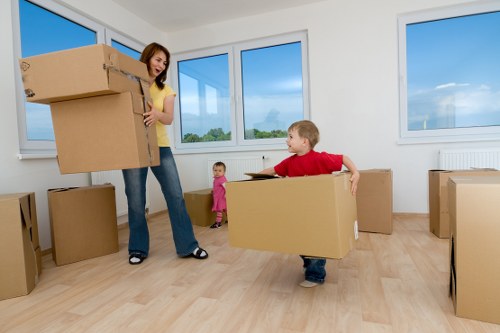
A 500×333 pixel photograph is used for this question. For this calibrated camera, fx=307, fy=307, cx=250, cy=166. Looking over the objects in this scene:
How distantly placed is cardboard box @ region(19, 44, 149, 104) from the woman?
0.40 metres

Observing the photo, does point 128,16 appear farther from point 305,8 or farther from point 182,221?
point 182,221

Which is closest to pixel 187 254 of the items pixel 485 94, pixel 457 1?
pixel 485 94

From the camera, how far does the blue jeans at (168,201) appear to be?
1845 millimetres

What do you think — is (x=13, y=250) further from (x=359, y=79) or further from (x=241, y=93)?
(x=359, y=79)

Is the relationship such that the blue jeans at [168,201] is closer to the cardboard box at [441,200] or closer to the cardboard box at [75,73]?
the cardboard box at [75,73]

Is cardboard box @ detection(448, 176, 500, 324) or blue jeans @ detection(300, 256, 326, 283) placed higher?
cardboard box @ detection(448, 176, 500, 324)

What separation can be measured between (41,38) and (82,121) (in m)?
1.42

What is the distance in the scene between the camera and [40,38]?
231 cm

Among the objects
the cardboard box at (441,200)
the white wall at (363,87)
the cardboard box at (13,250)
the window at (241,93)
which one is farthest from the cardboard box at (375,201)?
the cardboard box at (13,250)

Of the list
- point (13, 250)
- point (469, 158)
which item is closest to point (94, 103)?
point (13, 250)

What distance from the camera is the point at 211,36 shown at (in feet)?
11.3

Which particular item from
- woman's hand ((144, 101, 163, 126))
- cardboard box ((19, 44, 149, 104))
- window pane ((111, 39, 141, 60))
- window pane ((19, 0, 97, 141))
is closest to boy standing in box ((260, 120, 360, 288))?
woman's hand ((144, 101, 163, 126))

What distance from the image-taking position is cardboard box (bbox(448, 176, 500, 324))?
104cm

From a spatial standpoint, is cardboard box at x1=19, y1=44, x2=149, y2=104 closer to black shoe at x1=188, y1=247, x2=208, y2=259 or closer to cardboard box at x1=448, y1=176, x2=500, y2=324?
black shoe at x1=188, y1=247, x2=208, y2=259
